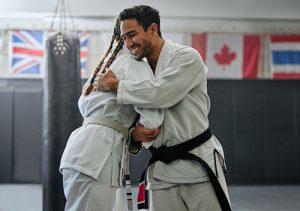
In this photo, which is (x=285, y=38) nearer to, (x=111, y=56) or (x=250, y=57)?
(x=250, y=57)

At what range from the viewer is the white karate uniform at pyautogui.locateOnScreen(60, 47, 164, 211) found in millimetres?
1523

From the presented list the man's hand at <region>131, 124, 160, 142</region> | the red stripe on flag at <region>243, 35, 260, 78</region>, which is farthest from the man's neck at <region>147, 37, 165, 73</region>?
the red stripe on flag at <region>243, 35, 260, 78</region>

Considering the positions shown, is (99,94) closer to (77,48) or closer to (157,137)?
(157,137)

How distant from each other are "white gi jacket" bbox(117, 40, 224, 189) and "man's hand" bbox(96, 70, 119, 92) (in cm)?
3

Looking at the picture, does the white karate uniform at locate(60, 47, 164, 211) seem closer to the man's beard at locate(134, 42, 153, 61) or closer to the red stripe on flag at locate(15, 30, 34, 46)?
the man's beard at locate(134, 42, 153, 61)

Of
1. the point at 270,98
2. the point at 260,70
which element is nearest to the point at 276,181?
the point at 270,98

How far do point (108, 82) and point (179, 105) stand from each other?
332mm

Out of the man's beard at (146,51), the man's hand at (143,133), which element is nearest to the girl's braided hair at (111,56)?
the man's beard at (146,51)

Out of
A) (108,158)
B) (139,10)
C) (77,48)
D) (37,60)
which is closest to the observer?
(108,158)

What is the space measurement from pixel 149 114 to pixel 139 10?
47cm

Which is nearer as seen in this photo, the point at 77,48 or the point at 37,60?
the point at 77,48

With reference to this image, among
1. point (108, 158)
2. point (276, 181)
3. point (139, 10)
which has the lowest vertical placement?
point (276, 181)

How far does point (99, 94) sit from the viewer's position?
5.44ft

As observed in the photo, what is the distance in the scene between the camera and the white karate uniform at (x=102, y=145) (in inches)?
60.0
